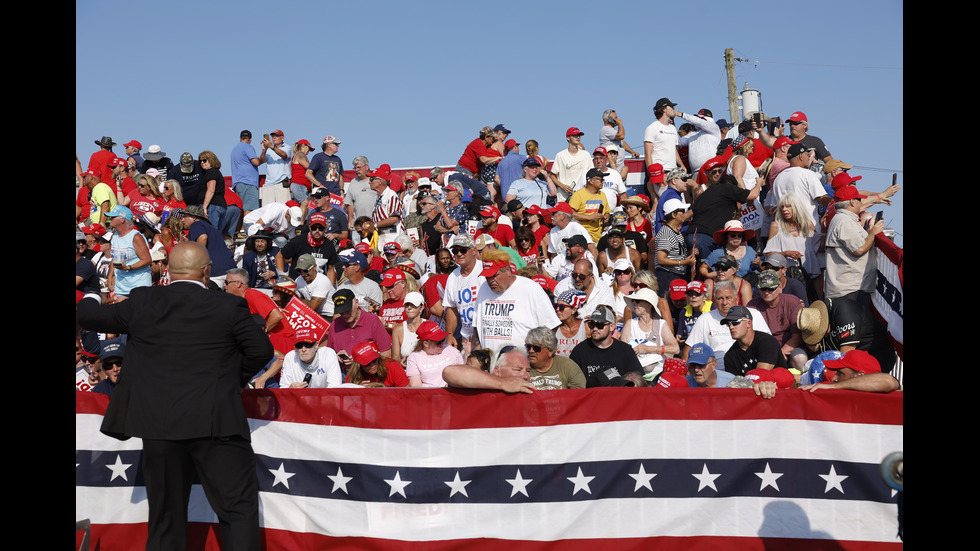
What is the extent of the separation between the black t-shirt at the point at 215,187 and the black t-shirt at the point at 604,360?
33.1 feet

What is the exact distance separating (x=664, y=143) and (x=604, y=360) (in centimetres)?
866

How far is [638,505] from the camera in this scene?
18.9 ft

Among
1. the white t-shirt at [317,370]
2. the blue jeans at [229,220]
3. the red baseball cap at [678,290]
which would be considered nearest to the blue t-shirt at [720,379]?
the red baseball cap at [678,290]

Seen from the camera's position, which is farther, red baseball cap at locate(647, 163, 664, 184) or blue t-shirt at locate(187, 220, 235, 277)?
red baseball cap at locate(647, 163, 664, 184)

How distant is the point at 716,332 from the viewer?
27.6ft

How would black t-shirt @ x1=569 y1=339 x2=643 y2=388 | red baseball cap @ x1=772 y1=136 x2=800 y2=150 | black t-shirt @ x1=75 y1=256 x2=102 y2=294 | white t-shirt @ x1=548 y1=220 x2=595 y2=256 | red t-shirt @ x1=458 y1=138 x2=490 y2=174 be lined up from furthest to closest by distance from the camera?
red t-shirt @ x1=458 y1=138 x2=490 y2=174, red baseball cap @ x1=772 y1=136 x2=800 y2=150, white t-shirt @ x1=548 y1=220 x2=595 y2=256, black t-shirt @ x1=75 y1=256 x2=102 y2=294, black t-shirt @ x1=569 y1=339 x2=643 y2=388

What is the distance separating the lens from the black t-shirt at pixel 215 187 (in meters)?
15.7

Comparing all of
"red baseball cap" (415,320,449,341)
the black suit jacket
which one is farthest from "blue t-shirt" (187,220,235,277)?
the black suit jacket

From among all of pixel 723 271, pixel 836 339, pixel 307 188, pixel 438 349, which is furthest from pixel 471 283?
pixel 307 188

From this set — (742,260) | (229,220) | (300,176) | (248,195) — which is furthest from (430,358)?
(248,195)

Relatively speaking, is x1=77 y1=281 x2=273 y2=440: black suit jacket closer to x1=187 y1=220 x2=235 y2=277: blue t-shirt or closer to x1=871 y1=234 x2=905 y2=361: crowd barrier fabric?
x1=871 y1=234 x2=905 y2=361: crowd barrier fabric

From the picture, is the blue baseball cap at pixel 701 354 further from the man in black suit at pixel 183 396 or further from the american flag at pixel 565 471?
the man in black suit at pixel 183 396

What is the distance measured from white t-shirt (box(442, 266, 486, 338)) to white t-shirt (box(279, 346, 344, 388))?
5.94 feet

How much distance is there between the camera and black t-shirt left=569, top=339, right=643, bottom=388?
738 centimetres
